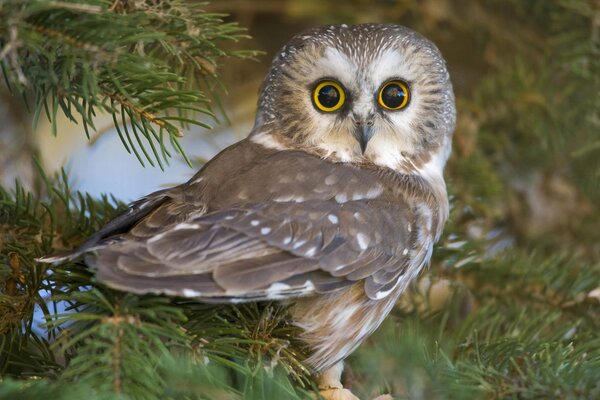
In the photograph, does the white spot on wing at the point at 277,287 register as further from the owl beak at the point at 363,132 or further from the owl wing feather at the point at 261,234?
the owl beak at the point at 363,132

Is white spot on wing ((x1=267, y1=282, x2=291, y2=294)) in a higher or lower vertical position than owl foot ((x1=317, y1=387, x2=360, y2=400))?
higher

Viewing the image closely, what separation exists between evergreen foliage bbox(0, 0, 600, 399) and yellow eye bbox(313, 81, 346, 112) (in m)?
0.47

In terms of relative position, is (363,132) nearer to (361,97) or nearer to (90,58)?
(361,97)

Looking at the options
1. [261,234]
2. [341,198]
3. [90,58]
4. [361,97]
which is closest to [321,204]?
[341,198]

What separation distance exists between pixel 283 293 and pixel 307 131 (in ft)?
3.68

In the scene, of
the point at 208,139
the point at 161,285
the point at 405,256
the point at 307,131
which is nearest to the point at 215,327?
the point at 161,285

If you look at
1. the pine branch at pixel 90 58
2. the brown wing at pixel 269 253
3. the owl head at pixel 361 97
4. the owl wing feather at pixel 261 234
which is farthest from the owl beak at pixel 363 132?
the pine branch at pixel 90 58

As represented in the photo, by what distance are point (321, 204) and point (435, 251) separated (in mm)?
837

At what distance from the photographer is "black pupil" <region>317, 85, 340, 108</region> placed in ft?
11.3

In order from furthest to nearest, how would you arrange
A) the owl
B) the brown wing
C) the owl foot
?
the owl foot
the owl
the brown wing

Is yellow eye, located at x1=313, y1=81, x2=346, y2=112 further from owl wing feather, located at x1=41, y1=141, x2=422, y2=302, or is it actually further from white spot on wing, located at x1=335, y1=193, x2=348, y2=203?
white spot on wing, located at x1=335, y1=193, x2=348, y2=203

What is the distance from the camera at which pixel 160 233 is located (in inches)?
99.7

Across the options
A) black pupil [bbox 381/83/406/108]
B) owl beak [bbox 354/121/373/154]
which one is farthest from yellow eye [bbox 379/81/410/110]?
owl beak [bbox 354/121/373/154]

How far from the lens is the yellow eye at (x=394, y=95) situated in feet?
11.3
